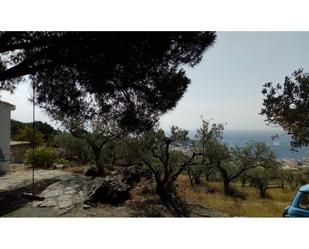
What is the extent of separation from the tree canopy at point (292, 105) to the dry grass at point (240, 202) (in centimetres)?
159

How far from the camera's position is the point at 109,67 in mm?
5043

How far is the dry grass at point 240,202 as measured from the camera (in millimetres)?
6596

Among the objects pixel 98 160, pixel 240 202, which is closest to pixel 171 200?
pixel 240 202

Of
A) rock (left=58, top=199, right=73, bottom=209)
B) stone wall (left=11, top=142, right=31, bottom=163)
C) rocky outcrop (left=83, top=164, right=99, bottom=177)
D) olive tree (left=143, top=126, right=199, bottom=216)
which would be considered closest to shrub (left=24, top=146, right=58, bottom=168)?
stone wall (left=11, top=142, right=31, bottom=163)

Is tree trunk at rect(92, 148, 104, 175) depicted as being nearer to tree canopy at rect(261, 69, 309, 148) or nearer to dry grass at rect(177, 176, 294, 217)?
dry grass at rect(177, 176, 294, 217)

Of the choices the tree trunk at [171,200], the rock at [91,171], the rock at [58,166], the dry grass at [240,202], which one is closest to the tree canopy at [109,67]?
the tree trunk at [171,200]

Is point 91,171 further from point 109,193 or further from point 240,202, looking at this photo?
point 240,202

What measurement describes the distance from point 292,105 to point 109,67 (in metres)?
3.37

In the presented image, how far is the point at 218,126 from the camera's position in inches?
313

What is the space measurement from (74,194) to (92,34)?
3.53m
